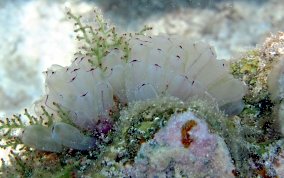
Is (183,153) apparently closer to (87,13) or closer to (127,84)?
(127,84)

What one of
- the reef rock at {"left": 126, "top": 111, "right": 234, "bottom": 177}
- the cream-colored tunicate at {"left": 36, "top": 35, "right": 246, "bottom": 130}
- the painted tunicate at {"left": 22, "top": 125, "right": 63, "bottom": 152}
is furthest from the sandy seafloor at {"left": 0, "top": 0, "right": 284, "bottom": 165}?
the reef rock at {"left": 126, "top": 111, "right": 234, "bottom": 177}

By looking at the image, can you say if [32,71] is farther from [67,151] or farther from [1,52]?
[67,151]

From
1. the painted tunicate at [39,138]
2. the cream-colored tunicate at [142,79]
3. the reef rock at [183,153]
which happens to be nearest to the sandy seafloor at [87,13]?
the cream-colored tunicate at [142,79]

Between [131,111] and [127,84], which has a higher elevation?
[127,84]

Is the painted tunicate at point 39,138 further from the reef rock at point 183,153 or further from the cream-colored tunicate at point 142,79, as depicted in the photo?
the reef rock at point 183,153

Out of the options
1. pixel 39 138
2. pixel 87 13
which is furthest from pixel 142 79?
pixel 87 13

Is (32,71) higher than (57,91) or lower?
higher

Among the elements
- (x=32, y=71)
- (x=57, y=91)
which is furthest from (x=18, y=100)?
(x=57, y=91)
